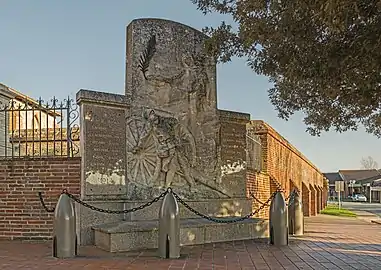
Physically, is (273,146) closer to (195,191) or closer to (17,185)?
(195,191)

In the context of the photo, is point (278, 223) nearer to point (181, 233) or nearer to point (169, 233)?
point (181, 233)

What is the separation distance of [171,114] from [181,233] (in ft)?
8.94

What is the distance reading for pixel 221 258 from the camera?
7781 mm

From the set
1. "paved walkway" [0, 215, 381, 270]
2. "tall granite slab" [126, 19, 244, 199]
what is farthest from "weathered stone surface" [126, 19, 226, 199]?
"paved walkway" [0, 215, 381, 270]

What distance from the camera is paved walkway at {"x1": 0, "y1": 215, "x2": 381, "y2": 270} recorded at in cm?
701

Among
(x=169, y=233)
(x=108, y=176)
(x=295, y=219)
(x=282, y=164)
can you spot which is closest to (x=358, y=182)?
(x=282, y=164)

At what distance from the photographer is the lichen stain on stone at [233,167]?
11.4 metres

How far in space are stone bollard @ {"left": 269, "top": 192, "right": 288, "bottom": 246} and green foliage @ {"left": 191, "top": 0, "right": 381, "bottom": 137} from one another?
3.08 metres

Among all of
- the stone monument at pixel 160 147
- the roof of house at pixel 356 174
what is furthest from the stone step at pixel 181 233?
the roof of house at pixel 356 174

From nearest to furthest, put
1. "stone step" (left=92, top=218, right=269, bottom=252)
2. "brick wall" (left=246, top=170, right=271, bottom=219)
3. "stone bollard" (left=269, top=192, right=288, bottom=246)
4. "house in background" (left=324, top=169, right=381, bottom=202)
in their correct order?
"stone step" (left=92, top=218, right=269, bottom=252) → "stone bollard" (left=269, top=192, right=288, bottom=246) → "brick wall" (left=246, top=170, right=271, bottom=219) → "house in background" (left=324, top=169, right=381, bottom=202)

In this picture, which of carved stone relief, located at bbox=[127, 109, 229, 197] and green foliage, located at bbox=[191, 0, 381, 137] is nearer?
green foliage, located at bbox=[191, 0, 381, 137]

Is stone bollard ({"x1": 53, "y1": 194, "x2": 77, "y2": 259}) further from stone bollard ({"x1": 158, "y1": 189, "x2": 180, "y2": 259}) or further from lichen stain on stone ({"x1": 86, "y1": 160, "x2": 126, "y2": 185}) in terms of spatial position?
lichen stain on stone ({"x1": 86, "y1": 160, "x2": 126, "y2": 185})

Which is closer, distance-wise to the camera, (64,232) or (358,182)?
(64,232)

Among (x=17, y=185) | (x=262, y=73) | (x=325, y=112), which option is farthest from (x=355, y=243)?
(x=17, y=185)
